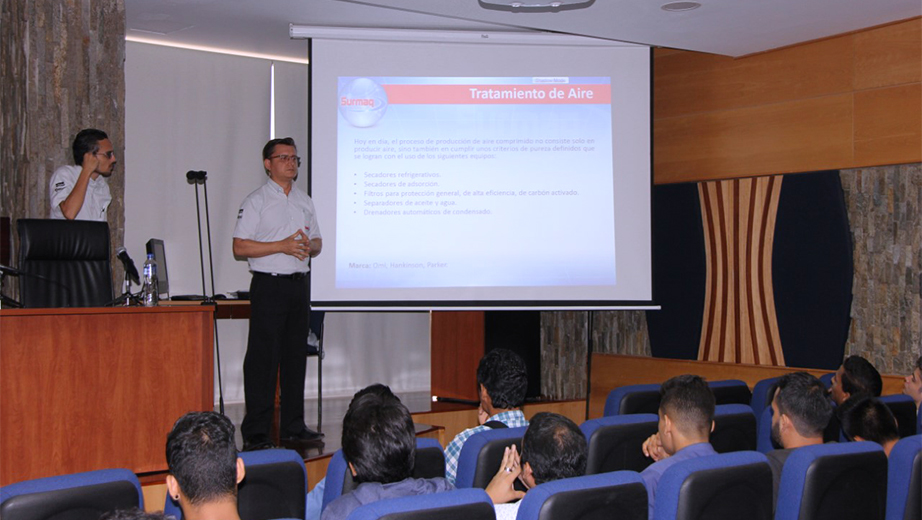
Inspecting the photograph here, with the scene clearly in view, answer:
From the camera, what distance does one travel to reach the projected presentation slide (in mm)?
6055

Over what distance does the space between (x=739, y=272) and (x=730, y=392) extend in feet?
8.43

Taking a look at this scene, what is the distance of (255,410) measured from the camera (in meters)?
4.66

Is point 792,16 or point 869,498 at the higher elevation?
point 792,16

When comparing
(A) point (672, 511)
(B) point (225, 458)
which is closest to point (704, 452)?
(A) point (672, 511)

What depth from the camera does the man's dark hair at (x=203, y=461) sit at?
6.57 ft

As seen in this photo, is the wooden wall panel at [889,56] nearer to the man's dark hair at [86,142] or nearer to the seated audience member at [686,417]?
the seated audience member at [686,417]

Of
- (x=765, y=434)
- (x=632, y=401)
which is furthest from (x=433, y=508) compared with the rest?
(x=765, y=434)

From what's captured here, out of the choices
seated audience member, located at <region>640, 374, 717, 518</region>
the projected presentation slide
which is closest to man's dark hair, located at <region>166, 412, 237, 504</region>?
seated audience member, located at <region>640, 374, 717, 518</region>

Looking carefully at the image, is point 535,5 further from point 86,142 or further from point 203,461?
point 203,461

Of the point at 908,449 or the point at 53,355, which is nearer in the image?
the point at 908,449

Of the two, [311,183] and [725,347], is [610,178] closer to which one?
[725,347]

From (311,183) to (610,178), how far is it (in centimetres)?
210

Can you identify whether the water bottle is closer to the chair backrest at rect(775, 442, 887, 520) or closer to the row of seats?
the row of seats

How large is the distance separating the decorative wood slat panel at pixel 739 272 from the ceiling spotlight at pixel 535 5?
2139 millimetres
